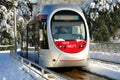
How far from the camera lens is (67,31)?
59.8 ft

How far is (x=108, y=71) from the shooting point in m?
16.8

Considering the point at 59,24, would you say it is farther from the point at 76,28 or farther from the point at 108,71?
the point at 108,71

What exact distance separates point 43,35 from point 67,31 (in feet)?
4.35

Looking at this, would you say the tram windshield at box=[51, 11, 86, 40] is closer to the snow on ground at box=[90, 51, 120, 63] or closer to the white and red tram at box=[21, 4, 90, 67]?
the white and red tram at box=[21, 4, 90, 67]

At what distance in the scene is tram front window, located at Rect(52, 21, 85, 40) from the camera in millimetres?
18078

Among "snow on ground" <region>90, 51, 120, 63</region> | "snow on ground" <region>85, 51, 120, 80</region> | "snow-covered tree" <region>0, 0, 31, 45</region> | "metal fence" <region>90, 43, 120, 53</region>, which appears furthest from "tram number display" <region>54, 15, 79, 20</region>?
"snow-covered tree" <region>0, 0, 31, 45</region>

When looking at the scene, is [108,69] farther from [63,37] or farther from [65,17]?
[65,17]

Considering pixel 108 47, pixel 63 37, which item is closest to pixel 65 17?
pixel 63 37

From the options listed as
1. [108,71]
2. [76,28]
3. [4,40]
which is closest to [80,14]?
[76,28]

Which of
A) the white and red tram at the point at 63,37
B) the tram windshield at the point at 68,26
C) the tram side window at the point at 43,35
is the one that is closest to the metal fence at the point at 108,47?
the tram windshield at the point at 68,26

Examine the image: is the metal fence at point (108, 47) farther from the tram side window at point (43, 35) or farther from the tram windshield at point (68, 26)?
the tram side window at point (43, 35)

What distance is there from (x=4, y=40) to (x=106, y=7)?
82.8 feet

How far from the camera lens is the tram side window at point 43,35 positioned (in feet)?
60.1

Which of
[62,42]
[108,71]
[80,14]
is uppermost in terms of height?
[80,14]
